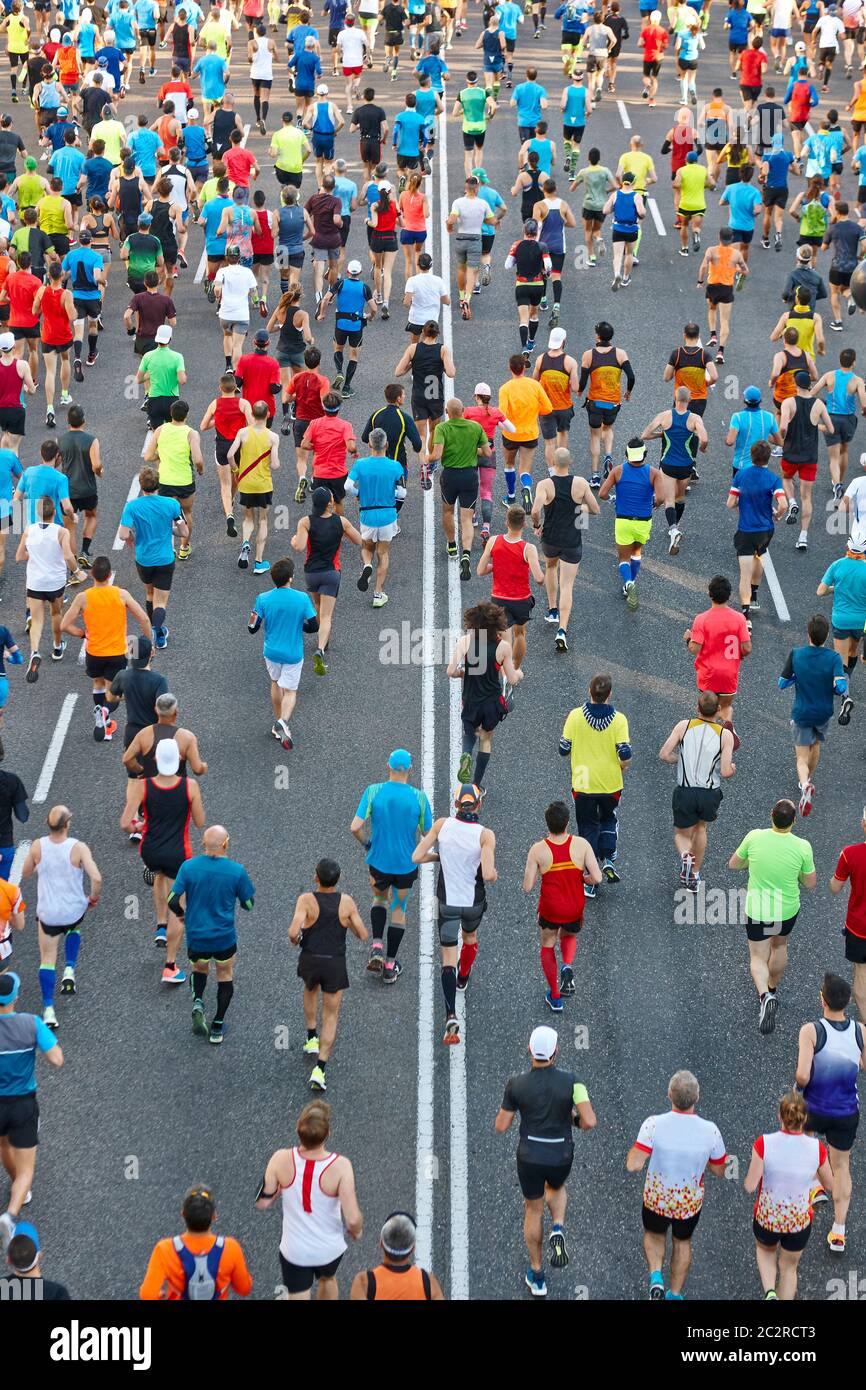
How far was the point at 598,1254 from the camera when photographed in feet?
39.9

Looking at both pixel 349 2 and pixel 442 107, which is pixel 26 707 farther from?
pixel 349 2

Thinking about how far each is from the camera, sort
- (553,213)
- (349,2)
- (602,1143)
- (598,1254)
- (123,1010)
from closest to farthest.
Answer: (598,1254) < (602,1143) < (123,1010) < (553,213) < (349,2)

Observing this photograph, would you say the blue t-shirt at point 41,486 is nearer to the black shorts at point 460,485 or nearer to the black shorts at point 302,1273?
the black shorts at point 460,485

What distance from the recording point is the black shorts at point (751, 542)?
63.3 feet

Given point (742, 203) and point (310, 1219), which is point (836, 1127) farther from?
point (742, 203)

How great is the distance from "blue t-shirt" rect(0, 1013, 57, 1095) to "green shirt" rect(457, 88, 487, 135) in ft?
70.7

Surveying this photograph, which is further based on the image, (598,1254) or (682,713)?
(682,713)

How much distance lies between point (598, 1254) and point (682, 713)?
22.9 feet

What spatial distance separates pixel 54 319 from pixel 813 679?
11.2m

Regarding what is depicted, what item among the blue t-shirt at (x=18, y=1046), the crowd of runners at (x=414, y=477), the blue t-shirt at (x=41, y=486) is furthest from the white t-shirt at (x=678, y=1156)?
the blue t-shirt at (x=41, y=486)

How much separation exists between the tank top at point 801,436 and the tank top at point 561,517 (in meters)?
3.51

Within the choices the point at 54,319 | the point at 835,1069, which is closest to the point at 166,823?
the point at 835,1069

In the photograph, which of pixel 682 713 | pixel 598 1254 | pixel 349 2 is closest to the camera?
pixel 598 1254
